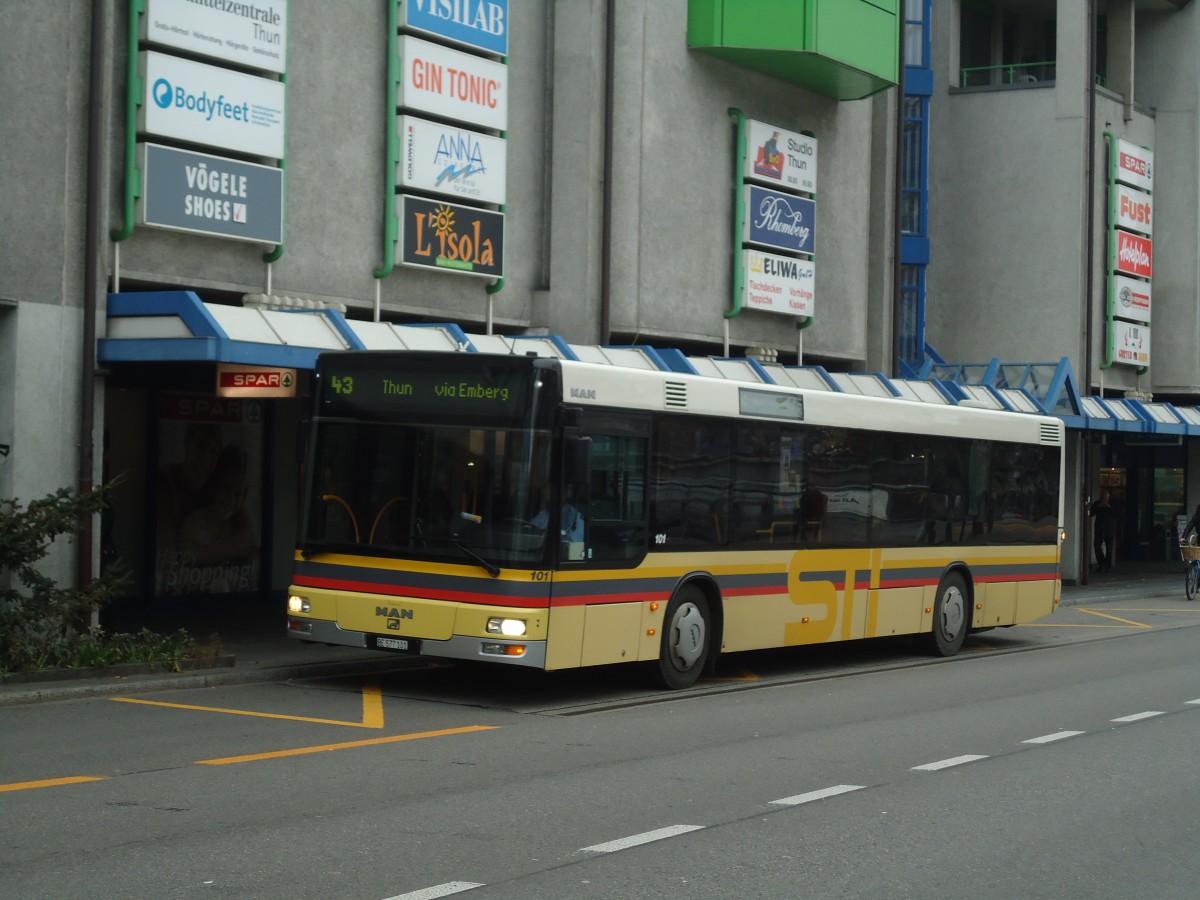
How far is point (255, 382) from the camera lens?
50.9 ft

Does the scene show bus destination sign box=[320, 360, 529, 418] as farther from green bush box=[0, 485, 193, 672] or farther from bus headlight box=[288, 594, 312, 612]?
green bush box=[0, 485, 193, 672]

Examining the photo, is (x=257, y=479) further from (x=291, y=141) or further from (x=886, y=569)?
(x=886, y=569)

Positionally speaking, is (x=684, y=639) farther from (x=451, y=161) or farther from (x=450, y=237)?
(x=451, y=161)

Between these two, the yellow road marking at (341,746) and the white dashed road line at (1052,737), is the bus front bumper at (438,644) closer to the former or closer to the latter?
the yellow road marking at (341,746)

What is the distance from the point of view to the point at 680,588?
46.2ft

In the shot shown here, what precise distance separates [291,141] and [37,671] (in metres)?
7.30

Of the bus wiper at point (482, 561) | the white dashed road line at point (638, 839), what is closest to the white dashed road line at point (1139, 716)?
the bus wiper at point (482, 561)

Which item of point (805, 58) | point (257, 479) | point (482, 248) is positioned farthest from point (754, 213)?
point (257, 479)

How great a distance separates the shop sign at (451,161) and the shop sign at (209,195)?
2139 millimetres

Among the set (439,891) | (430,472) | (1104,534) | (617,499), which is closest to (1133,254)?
(1104,534)

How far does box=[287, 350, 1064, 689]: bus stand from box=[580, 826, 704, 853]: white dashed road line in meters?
4.32

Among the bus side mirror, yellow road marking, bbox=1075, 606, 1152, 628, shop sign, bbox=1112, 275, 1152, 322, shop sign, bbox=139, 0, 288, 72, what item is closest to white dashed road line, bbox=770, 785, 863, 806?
the bus side mirror

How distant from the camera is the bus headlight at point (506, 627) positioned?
487 inches

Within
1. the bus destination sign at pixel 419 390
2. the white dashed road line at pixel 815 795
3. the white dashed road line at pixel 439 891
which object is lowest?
the white dashed road line at pixel 815 795
